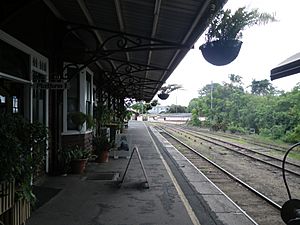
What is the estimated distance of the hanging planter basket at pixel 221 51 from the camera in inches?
211

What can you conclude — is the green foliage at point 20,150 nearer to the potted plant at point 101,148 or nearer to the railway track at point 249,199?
the railway track at point 249,199

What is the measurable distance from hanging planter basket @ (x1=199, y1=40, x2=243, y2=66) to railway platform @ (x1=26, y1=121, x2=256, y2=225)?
229 cm

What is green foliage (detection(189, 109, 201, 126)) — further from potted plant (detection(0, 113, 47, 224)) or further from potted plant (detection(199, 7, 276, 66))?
potted plant (detection(0, 113, 47, 224))

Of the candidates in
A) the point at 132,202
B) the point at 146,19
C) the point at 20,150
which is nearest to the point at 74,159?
the point at 132,202

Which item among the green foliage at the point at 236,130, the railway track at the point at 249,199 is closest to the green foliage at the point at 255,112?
the green foliage at the point at 236,130

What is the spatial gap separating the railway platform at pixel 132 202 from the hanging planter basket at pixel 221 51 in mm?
2286

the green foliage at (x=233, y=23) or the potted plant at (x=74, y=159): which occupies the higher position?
the green foliage at (x=233, y=23)

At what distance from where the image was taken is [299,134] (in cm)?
2611

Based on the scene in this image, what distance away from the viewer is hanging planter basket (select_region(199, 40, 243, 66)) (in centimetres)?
535

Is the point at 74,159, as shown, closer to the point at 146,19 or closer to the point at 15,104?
the point at 15,104

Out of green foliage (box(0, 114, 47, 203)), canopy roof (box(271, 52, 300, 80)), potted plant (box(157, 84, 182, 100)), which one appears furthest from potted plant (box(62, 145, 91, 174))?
potted plant (box(157, 84, 182, 100))

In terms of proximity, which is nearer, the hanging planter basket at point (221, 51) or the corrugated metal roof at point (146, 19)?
the hanging planter basket at point (221, 51)

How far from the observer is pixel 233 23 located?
17.6 ft

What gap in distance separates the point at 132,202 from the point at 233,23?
10.7 ft
